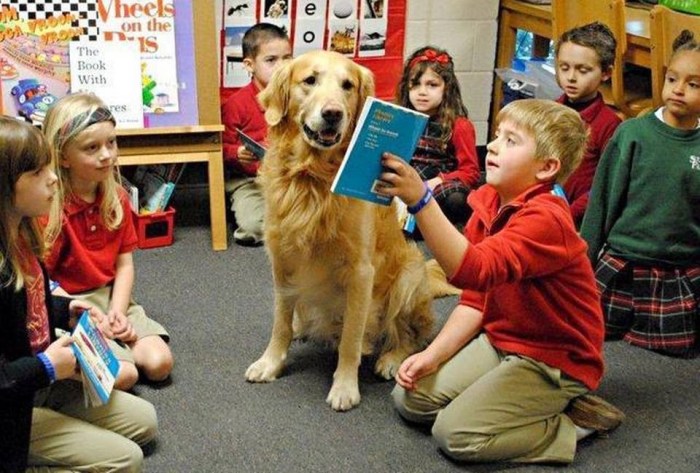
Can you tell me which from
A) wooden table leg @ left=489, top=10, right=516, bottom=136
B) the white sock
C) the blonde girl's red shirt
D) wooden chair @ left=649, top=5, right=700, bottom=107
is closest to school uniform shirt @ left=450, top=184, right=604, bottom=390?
the white sock

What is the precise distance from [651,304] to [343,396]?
1035mm

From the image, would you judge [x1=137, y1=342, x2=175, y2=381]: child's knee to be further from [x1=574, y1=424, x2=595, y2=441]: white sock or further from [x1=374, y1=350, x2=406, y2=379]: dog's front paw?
[x1=574, y1=424, x2=595, y2=441]: white sock

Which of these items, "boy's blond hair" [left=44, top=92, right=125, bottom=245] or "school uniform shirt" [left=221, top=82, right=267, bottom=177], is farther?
"school uniform shirt" [left=221, top=82, right=267, bottom=177]

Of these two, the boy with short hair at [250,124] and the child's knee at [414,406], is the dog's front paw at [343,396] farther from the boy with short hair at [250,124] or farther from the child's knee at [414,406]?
the boy with short hair at [250,124]

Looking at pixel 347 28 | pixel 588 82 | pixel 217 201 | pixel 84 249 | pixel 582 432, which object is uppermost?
pixel 347 28

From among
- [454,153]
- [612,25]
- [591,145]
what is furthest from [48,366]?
[612,25]

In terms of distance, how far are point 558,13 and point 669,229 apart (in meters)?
1.12

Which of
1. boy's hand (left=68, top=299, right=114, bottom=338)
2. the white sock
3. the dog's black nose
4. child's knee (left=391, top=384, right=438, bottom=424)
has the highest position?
the dog's black nose

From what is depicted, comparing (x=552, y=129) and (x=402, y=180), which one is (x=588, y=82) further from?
(x=402, y=180)

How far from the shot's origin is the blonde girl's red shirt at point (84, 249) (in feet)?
6.84

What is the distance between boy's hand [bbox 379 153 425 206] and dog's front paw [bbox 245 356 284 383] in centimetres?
84

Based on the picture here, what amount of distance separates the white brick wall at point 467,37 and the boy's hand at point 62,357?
2634 millimetres

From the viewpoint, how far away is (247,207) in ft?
10.7

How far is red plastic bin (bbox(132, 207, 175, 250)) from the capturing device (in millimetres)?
3082
